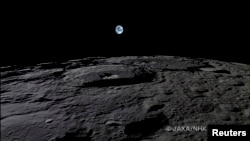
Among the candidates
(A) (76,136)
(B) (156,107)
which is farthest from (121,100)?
(A) (76,136)

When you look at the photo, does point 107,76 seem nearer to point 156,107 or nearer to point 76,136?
point 156,107

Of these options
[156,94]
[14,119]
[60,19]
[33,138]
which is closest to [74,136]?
[33,138]

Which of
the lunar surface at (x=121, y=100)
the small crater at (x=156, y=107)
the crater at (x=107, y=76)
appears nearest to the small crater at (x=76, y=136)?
the lunar surface at (x=121, y=100)

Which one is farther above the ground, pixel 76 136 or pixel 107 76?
pixel 107 76

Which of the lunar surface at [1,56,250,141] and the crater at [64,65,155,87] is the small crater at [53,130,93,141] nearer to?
the lunar surface at [1,56,250,141]

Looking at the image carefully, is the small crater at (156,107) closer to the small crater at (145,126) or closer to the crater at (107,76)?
Result: the small crater at (145,126)

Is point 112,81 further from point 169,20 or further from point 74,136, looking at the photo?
point 169,20

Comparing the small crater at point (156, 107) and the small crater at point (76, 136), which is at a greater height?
the small crater at point (156, 107)

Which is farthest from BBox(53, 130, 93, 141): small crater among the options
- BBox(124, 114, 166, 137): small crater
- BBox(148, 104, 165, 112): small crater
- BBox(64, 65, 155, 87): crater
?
BBox(64, 65, 155, 87): crater
